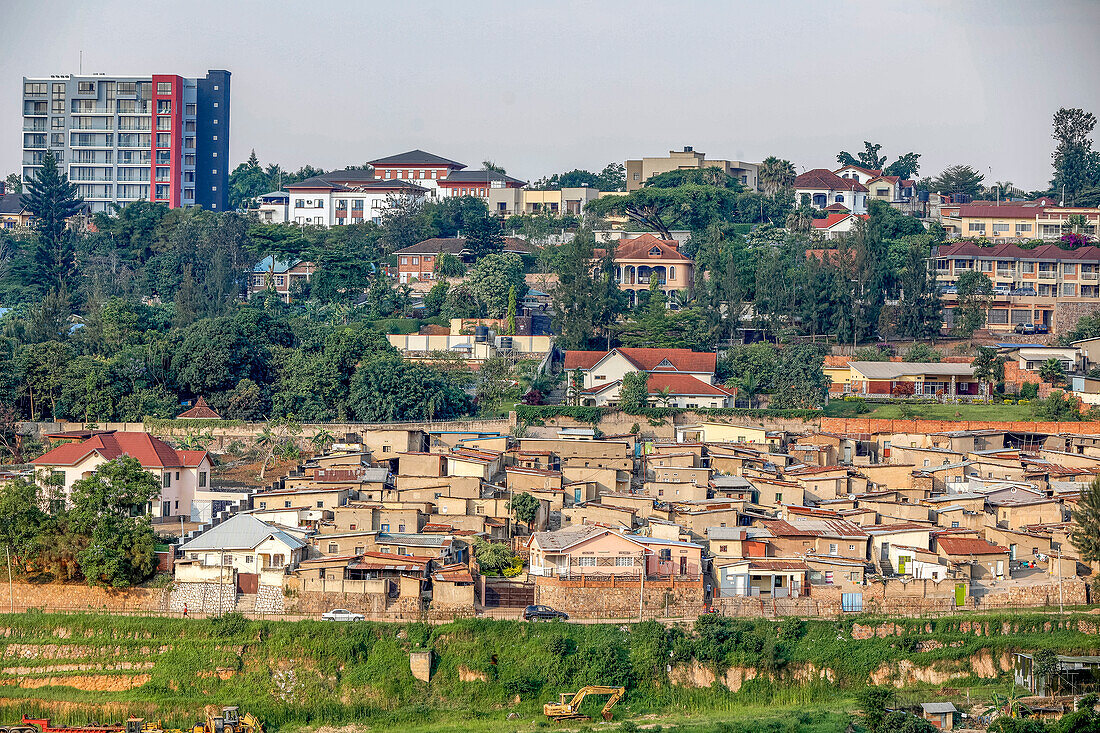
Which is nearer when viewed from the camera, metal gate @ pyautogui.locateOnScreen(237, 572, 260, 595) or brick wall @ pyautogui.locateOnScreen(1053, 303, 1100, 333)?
metal gate @ pyautogui.locateOnScreen(237, 572, 260, 595)

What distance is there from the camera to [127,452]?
28.3 m

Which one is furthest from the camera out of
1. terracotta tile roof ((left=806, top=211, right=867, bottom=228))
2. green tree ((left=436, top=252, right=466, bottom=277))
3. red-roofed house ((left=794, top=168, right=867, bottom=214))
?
red-roofed house ((left=794, top=168, right=867, bottom=214))

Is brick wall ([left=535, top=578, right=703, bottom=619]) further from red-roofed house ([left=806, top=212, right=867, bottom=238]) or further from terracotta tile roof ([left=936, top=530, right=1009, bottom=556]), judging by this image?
red-roofed house ([left=806, top=212, right=867, bottom=238])

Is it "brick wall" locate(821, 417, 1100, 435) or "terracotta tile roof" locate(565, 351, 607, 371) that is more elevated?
"terracotta tile roof" locate(565, 351, 607, 371)

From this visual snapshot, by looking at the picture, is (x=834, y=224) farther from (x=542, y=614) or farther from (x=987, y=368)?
(x=542, y=614)

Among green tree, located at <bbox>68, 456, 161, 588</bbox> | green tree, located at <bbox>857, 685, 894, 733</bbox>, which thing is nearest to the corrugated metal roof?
green tree, located at <bbox>68, 456, 161, 588</bbox>

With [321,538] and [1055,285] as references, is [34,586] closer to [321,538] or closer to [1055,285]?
[321,538]

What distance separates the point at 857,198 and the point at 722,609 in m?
36.5

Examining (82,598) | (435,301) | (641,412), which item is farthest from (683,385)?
(82,598)

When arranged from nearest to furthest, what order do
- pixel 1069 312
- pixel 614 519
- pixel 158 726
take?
1. pixel 158 726
2. pixel 614 519
3. pixel 1069 312

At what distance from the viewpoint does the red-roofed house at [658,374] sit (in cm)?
3694

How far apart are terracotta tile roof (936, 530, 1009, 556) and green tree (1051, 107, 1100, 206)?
36.6m

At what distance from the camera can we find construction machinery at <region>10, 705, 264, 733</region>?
69.8ft

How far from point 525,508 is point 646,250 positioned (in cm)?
2281
